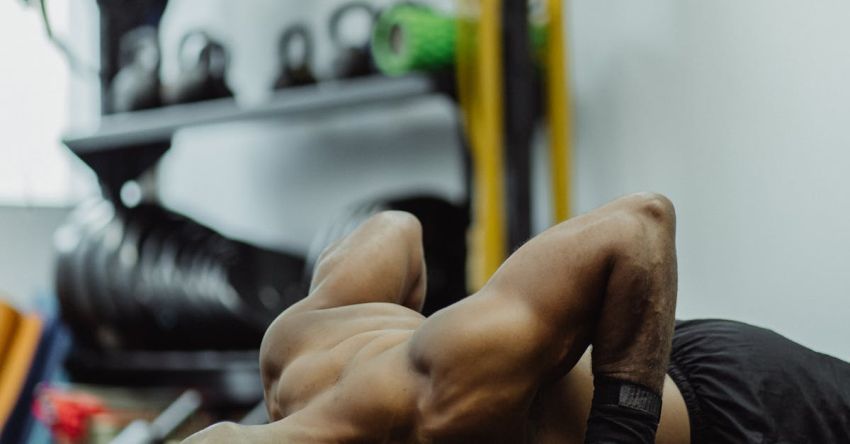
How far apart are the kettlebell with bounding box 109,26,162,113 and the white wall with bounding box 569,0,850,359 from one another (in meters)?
1.17

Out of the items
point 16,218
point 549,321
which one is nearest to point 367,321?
point 549,321

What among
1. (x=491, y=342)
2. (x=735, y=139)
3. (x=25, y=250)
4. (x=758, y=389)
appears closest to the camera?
(x=491, y=342)

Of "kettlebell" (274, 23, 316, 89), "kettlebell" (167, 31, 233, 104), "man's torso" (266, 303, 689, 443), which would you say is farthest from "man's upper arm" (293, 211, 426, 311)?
"kettlebell" (167, 31, 233, 104)

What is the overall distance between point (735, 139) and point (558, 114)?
52 cm

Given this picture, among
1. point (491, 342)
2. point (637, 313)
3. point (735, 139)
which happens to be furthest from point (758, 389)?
point (735, 139)

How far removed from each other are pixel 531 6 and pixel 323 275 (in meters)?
1.45

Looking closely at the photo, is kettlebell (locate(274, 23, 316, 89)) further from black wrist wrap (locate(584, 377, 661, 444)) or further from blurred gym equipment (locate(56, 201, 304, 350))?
black wrist wrap (locate(584, 377, 661, 444))

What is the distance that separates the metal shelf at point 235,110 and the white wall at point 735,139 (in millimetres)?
449

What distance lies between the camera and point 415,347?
98 cm

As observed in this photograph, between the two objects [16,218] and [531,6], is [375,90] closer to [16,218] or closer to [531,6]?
[531,6]

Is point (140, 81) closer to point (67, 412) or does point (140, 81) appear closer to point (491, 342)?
point (67, 412)

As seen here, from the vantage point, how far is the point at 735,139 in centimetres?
211

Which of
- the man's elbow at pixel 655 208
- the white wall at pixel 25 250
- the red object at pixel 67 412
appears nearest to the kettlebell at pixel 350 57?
the red object at pixel 67 412

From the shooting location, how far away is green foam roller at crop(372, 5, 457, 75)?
2520mm
